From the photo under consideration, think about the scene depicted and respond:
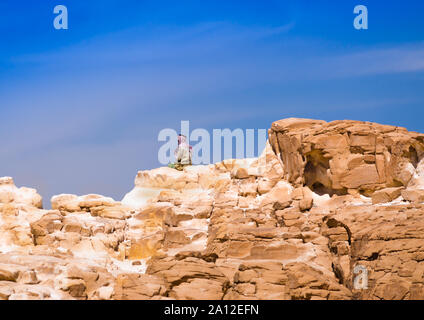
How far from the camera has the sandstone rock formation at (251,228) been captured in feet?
151

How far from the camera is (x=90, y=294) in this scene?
149 ft

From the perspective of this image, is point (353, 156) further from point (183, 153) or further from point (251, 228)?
point (183, 153)

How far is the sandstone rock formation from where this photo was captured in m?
46.0

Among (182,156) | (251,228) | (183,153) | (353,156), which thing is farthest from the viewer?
(183,153)

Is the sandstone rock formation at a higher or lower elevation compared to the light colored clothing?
lower

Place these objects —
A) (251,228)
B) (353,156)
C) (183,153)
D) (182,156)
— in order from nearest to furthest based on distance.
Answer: (251,228) < (353,156) < (182,156) < (183,153)

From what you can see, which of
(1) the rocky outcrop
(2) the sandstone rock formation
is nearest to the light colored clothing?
(2) the sandstone rock formation

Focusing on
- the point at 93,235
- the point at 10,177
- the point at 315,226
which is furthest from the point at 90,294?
the point at 10,177

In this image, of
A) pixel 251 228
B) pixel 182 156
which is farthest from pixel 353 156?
pixel 182 156

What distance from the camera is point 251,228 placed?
55.2 m

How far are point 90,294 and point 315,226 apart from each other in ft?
54.9

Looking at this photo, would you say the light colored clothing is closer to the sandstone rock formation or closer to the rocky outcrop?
the sandstone rock formation
